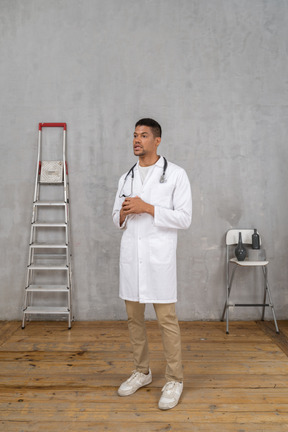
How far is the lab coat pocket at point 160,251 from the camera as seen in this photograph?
7.46 ft

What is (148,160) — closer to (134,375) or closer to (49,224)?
(134,375)

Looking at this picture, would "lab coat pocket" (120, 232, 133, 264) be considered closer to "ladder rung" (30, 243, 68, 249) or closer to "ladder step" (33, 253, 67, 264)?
"ladder rung" (30, 243, 68, 249)

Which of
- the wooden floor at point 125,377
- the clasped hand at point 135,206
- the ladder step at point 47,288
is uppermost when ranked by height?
the clasped hand at point 135,206

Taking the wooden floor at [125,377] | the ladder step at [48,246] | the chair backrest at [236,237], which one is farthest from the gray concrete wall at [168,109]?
the wooden floor at [125,377]

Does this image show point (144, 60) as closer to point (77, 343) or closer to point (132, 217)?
point (132, 217)

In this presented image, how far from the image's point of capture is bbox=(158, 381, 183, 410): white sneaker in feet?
7.08

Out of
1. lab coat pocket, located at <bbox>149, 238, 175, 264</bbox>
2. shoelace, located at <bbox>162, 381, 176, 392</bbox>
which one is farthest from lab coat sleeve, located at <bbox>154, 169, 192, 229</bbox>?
shoelace, located at <bbox>162, 381, 176, 392</bbox>

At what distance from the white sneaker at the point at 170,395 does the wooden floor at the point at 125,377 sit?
0.04 m

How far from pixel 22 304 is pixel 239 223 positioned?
2.49 m

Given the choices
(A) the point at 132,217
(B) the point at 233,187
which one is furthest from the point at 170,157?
(A) the point at 132,217

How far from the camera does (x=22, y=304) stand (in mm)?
3957

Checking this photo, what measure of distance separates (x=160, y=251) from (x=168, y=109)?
2138mm

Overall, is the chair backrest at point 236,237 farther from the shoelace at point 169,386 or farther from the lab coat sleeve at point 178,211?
the shoelace at point 169,386

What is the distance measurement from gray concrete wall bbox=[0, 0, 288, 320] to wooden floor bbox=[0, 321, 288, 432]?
21.7 inches
